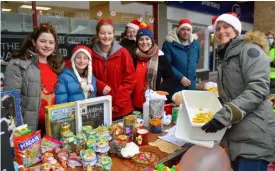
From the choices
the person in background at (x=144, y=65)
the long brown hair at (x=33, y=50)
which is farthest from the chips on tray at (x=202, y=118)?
the long brown hair at (x=33, y=50)

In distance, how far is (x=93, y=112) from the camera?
5.64 ft

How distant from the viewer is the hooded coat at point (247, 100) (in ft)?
4.46

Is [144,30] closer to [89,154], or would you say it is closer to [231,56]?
[231,56]

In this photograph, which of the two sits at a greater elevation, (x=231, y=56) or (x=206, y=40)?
(x=206, y=40)

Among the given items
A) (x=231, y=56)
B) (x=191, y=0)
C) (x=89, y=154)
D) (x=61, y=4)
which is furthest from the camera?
(x=191, y=0)

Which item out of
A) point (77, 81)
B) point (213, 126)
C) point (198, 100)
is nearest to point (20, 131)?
point (77, 81)

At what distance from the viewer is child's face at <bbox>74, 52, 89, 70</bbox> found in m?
2.04

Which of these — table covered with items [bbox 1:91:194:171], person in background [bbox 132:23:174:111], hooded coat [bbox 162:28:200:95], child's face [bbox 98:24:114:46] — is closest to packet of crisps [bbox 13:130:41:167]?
table covered with items [bbox 1:91:194:171]

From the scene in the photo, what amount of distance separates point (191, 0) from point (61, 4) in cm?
327

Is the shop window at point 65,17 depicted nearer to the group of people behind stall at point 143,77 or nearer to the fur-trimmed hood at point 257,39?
the group of people behind stall at point 143,77

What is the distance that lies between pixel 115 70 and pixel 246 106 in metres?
1.31

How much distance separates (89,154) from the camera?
4.51ft

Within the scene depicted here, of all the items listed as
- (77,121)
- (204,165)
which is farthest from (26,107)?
(204,165)

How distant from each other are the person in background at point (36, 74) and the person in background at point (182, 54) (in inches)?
63.5
